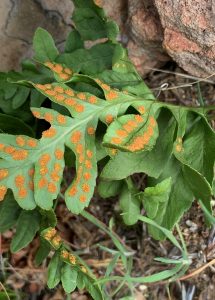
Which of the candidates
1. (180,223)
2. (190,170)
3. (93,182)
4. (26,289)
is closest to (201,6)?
(190,170)

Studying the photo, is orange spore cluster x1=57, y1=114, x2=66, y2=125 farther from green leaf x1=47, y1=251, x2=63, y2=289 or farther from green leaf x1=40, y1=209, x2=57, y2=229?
green leaf x1=47, y1=251, x2=63, y2=289

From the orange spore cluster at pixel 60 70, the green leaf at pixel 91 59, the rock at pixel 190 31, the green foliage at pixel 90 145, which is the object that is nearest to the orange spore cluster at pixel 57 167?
the green foliage at pixel 90 145

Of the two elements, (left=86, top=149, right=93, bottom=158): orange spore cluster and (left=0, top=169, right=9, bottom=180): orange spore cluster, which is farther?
(left=86, top=149, right=93, bottom=158): orange spore cluster

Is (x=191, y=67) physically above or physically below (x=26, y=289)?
above

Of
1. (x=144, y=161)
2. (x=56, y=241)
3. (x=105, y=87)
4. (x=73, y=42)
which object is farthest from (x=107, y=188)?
(x=73, y=42)

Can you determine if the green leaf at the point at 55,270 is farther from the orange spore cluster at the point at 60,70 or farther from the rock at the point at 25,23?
the rock at the point at 25,23

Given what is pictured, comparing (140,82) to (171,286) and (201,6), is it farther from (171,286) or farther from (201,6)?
(171,286)

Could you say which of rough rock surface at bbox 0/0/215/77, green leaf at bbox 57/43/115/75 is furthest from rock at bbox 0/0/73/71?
green leaf at bbox 57/43/115/75

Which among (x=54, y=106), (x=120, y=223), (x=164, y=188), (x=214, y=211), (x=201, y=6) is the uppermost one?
(x=201, y=6)
